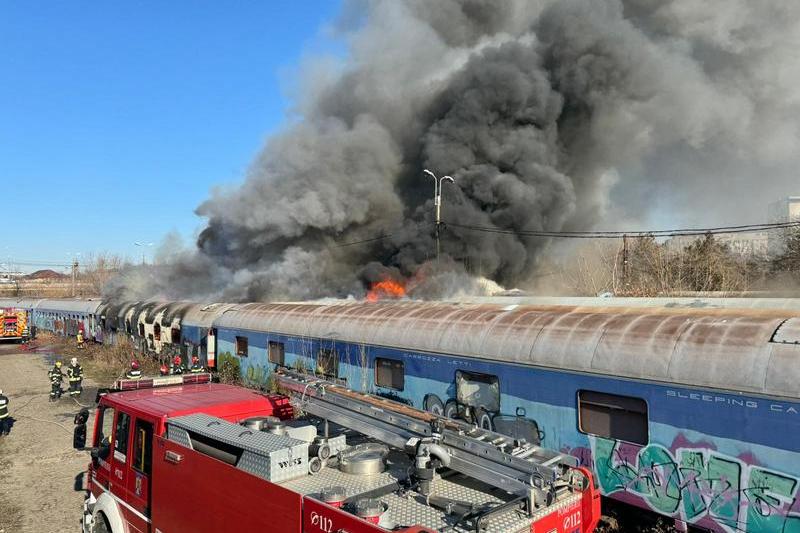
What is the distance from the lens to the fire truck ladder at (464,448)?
3.48 m

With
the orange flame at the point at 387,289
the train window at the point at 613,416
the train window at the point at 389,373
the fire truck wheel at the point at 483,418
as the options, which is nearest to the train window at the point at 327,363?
the train window at the point at 389,373

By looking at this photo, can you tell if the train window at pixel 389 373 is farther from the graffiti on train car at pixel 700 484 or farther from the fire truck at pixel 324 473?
the fire truck at pixel 324 473

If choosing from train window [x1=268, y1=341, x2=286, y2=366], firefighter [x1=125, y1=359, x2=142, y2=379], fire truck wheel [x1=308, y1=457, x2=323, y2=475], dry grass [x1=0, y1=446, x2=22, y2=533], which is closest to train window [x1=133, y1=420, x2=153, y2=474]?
fire truck wheel [x1=308, y1=457, x2=323, y2=475]

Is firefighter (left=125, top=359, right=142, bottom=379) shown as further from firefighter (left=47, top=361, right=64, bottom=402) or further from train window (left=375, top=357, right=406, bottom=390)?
train window (left=375, top=357, right=406, bottom=390)

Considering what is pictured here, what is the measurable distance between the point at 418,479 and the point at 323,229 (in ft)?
114

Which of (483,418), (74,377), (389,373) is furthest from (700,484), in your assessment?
(74,377)

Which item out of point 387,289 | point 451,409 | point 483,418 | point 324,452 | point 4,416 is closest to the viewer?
point 324,452

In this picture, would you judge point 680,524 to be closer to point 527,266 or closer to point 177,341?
point 177,341

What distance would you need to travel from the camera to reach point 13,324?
34031 millimetres

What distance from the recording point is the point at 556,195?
36.0 m

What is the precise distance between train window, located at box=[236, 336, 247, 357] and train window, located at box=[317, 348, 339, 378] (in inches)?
172

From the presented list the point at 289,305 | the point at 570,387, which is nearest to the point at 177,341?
the point at 289,305

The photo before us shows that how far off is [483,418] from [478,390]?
A: 43 centimetres

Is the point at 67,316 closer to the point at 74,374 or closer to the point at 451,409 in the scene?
the point at 74,374
